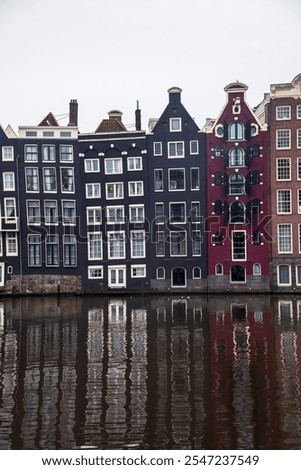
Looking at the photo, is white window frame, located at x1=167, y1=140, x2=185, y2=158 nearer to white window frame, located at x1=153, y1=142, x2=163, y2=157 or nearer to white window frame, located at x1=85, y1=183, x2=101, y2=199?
white window frame, located at x1=153, y1=142, x2=163, y2=157

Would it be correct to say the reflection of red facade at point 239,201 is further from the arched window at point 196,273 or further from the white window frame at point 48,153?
the white window frame at point 48,153

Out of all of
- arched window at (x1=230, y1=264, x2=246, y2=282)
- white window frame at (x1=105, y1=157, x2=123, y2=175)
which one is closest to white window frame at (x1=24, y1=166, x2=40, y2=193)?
white window frame at (x1=105, y1=157, x2=123, y2=175)

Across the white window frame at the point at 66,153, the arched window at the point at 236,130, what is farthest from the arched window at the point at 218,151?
the white window frame at the point at 66,153

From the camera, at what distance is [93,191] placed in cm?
6031

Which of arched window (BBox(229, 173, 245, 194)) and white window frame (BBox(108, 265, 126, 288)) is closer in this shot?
arched window (BBox(229, 173, 245, 194))

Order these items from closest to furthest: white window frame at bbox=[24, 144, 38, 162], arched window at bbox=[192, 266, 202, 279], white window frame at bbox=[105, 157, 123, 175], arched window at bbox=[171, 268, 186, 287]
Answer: arched window at bbox=[192, 266, 202, 279] → arched window at bbox=[171, 268, 186, 287] → white window frame at bbox=[105, 157, 123, 175] → white window frame at bbox=[24, 144, 38, 162]

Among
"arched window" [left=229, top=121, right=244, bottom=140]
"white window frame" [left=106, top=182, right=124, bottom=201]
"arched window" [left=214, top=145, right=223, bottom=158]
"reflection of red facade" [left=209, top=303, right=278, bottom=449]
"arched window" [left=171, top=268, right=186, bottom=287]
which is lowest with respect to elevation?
"reflection of red facade" [left=209, top=303, right=278, bottom=449]

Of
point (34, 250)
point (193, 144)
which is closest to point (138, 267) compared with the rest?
point (34, 250)

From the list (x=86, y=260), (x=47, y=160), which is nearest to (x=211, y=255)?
(x=86, y=260)

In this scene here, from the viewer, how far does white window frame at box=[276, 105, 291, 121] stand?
2243 inches

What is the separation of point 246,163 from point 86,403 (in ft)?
140

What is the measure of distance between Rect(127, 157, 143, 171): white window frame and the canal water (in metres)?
23.5

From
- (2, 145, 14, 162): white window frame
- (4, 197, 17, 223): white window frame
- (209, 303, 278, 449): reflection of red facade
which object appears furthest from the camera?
(2, 145, 14, 162): white window frame

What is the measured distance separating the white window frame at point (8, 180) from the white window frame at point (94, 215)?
9687 millimetres
